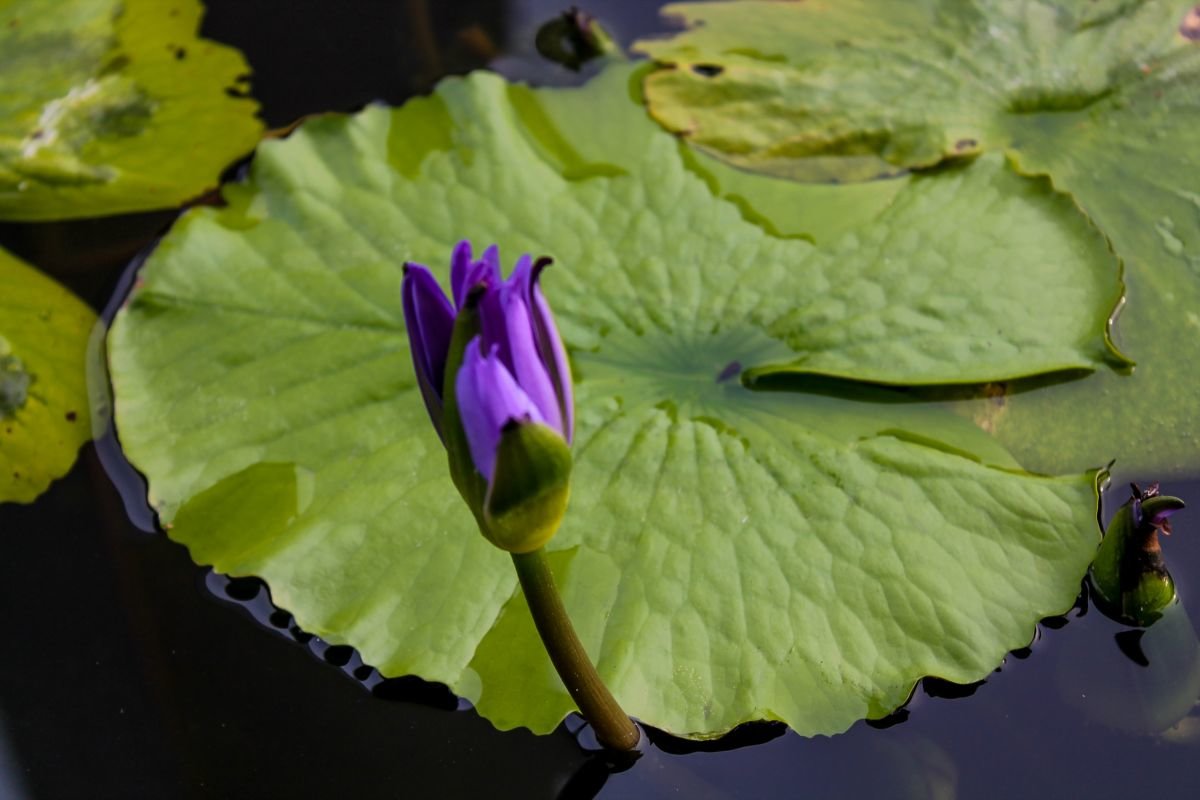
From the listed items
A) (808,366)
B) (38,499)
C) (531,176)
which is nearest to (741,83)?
(531,176)

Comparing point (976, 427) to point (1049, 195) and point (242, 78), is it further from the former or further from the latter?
point (242, 78)

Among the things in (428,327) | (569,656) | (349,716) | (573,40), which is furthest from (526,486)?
(573,40)

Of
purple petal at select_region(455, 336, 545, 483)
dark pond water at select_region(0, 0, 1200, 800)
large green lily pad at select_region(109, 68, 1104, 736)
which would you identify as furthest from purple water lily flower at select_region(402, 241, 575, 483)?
dark pond water at select_region(0, 0, 1200, 800)

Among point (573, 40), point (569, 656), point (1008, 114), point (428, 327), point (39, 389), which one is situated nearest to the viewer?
point (428, 327)

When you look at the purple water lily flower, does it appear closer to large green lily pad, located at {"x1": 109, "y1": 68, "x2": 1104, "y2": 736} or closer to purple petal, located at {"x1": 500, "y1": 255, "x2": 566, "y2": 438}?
purple petal, located at {"x1": 500, "y1": 255, "x2": 566, "y2": 438}

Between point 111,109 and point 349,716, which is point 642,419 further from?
point 111,109
